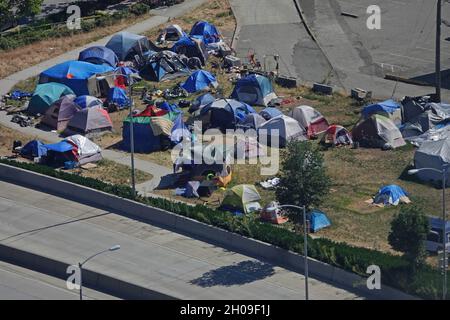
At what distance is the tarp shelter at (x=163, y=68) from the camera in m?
71.8

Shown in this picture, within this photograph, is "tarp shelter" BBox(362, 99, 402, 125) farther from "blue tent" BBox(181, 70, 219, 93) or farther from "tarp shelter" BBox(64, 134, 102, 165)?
"tarp shelter" BBox(64, 134, 102, 165)

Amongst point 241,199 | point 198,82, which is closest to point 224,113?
point 198,82

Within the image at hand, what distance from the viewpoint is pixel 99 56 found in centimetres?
7238

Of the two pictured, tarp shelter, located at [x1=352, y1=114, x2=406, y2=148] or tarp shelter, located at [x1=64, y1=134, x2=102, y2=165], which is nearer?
tarp shelter, located at [x1=64, y1=134, x2=102, y2=165]

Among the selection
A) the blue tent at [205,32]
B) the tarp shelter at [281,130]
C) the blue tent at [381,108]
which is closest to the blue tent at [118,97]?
the tarp shelter at [281,130]

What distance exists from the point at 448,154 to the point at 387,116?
5732 millimetres

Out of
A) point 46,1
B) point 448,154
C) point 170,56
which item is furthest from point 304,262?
point 46,1

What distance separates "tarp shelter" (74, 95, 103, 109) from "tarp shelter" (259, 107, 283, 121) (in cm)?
801

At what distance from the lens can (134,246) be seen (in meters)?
53.7

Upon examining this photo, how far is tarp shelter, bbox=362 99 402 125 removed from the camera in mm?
63531

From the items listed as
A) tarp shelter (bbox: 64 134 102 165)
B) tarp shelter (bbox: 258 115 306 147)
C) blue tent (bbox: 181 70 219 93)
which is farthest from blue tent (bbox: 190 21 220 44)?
tarp shelter (bbox: 64 134 102 165)

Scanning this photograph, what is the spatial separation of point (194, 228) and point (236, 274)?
429 cm

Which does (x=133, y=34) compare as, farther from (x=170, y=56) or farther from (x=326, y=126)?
(x=326, y=126)
